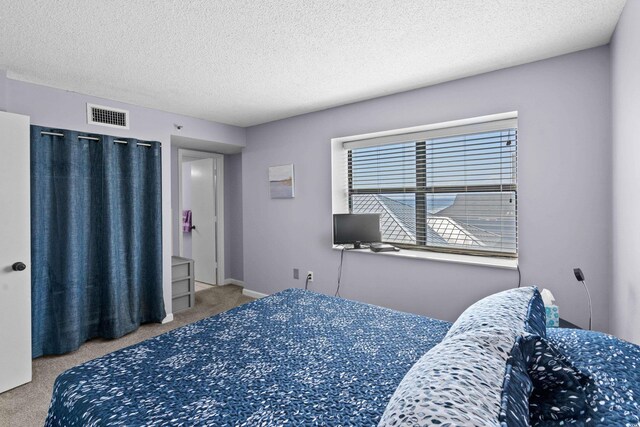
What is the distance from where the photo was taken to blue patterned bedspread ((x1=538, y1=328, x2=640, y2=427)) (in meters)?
0.86

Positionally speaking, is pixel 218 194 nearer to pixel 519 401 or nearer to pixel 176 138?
pixel 176 138

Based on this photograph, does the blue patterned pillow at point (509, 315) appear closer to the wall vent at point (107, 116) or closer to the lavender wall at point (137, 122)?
the lavender wall at point (137, 122)

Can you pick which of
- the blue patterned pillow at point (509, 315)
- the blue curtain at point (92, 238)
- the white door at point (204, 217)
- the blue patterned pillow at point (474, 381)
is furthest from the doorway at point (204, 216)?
the blue patterned pillow at point (474, 381)

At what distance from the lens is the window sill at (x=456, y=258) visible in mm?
2699

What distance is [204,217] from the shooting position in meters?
5.48

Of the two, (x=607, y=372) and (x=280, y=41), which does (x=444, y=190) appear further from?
(x=607, y=372)

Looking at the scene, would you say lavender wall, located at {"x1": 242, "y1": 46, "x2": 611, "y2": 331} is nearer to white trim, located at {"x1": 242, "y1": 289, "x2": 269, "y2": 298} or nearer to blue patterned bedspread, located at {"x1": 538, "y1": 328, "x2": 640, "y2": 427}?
white trim, located at {"x1": 242, "y1": 289, "x2": 269, "y2": 298}

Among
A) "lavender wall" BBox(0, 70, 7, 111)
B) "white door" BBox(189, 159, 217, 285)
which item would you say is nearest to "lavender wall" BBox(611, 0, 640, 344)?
"lavender wall" BBox(0, 70, 7, 111)

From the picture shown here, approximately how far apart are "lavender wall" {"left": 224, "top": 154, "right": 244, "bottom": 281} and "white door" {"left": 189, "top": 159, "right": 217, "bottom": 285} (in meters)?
0.20

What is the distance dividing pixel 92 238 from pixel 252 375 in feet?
9.12

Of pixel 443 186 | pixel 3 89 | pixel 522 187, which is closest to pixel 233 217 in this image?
pixel 3 89

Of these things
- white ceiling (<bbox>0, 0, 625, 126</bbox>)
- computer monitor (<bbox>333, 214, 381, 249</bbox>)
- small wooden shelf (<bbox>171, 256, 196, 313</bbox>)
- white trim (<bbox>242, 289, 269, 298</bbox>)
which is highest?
white ceiling (<bbox>0, 0, 625, 126</bbox>)

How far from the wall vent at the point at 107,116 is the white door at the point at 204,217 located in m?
1.93

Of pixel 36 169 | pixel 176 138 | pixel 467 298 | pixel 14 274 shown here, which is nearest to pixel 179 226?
pixel 176 138
